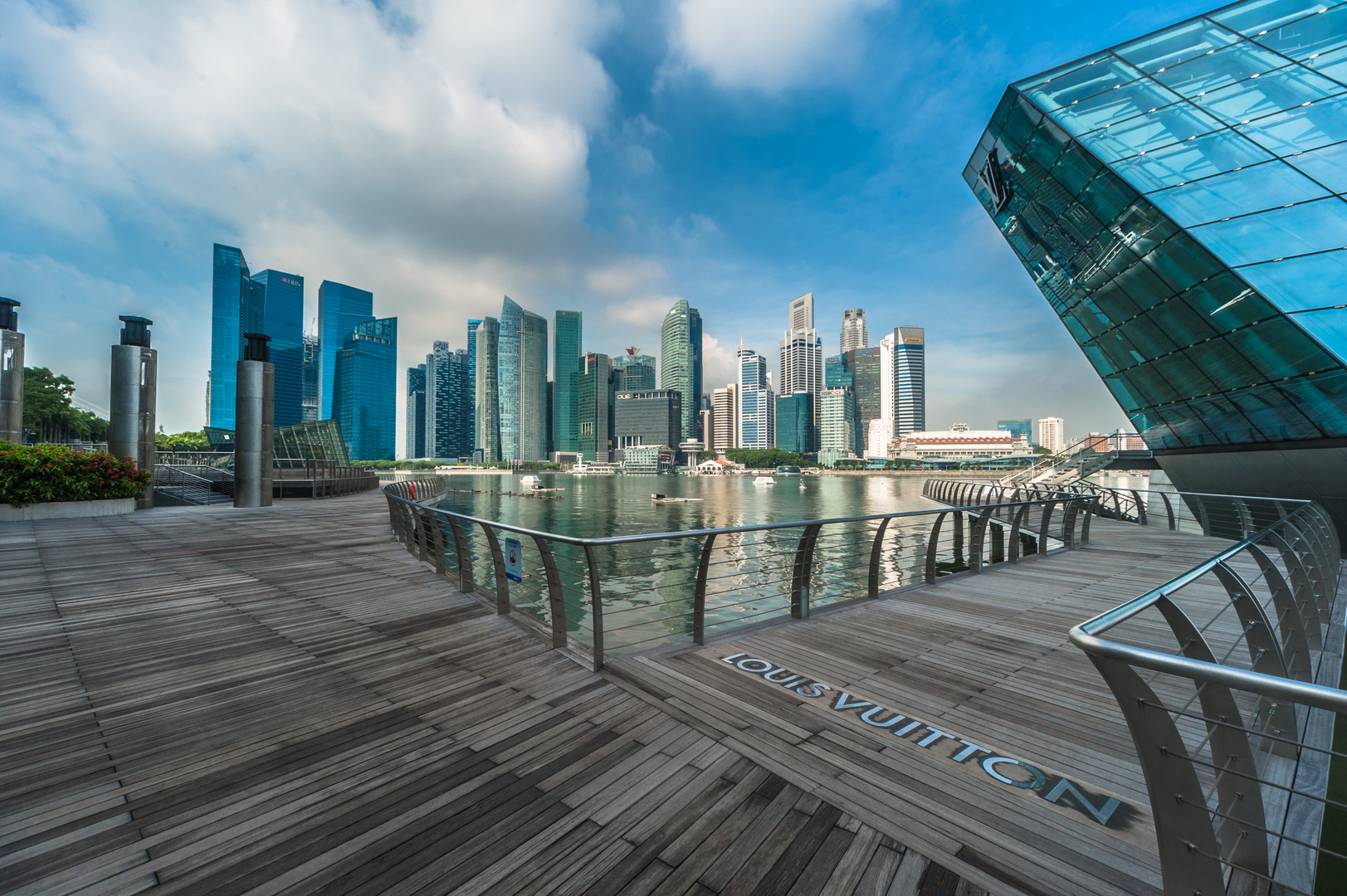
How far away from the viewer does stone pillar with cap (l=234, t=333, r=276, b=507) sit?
18.0m

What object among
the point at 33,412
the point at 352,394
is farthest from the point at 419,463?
the point at 33,412

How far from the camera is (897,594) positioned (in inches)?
272

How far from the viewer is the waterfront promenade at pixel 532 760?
2068 millimetres

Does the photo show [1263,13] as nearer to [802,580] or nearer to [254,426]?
[802,580]

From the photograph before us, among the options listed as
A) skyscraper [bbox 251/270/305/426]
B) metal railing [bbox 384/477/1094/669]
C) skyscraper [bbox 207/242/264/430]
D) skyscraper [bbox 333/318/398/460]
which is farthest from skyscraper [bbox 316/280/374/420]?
metal railing [bbox 384/477/1094/669]

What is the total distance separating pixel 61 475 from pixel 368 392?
607ft

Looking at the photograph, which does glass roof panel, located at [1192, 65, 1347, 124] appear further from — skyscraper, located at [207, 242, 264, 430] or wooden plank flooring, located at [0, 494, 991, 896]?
skyscraper, located at [207, 242, 264, 430]

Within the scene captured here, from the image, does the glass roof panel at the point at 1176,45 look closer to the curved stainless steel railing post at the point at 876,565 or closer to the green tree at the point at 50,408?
the curved stainless steel railing post at the point at 876,565

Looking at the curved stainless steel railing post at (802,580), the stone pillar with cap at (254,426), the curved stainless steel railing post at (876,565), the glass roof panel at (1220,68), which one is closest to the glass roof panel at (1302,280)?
the glass roof panel at (1220,68)

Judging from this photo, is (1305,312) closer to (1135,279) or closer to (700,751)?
(1135,279)

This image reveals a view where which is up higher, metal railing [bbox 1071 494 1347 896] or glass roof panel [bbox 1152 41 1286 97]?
glass roof panel [bbox 1152 41 1286 97]

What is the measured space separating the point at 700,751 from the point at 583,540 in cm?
180

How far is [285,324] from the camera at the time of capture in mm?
166000

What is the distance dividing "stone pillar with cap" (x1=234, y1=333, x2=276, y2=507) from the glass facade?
27.2 m
